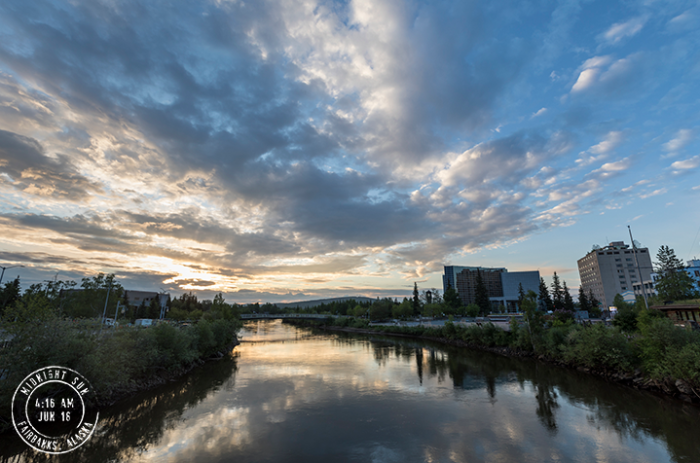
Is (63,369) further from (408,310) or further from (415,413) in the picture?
(408,310)

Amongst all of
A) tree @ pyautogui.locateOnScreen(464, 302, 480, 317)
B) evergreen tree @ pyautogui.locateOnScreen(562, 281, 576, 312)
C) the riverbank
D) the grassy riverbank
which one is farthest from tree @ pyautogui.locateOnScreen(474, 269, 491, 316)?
the grassy riverbank

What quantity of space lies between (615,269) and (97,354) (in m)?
202

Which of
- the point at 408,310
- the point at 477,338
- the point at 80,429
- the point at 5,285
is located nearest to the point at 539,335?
the point at 477,338

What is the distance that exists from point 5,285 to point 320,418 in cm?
11127

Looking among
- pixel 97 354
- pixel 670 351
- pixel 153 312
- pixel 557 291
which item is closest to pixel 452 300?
pixel 557 291

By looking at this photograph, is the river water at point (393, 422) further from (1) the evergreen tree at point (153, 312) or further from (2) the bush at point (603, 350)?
(1) the evergreen tree at point (153, 312)

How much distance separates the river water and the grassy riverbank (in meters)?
2.15

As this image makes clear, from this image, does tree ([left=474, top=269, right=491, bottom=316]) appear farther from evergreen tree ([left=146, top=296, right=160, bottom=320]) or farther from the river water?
evergreen tree ([left=146, top=296, right=160, bottom=320])

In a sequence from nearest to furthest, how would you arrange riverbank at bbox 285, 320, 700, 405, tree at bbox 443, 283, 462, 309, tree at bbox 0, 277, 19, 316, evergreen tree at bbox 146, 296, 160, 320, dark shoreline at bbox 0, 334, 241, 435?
dark shoreline at bbox 0, 334, 241, 435, riverbank at bbox 285, 320, 700, 405, tree at bbox 0, 277, 19, 316, evergreen tree at bbox 146, 296, 160, 320, tree at bbox 443, 283, 462, 309

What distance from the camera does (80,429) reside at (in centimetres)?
2120

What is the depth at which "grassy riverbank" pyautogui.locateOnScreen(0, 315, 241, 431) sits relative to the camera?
59.2 ft

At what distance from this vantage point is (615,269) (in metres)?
153
